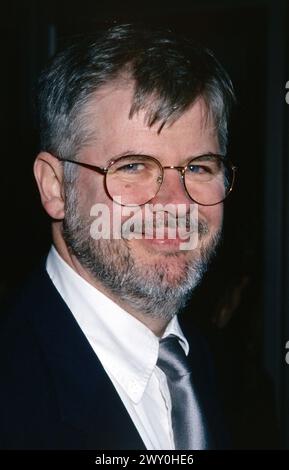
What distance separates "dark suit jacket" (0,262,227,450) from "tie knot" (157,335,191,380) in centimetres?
16

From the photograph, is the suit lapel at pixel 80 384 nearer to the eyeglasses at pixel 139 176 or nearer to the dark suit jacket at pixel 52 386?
the dark suit jacket at pixel 52 386

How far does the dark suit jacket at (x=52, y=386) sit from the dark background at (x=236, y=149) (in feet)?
3.66

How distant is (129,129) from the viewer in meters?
0.96

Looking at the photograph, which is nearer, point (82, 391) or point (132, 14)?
point (82, 391)

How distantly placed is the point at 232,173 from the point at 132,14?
1349mm

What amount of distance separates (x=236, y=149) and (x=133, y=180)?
1.32 metres

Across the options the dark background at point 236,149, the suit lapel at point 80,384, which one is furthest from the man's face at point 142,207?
the dark background at point 236,149

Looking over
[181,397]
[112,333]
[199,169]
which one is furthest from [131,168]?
[181,397]

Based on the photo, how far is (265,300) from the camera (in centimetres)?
226

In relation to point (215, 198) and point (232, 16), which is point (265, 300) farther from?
point (215, 198)

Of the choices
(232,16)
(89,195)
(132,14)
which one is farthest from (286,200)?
(89,195)

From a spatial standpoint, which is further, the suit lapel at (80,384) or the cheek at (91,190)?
the cheek at (91,190)

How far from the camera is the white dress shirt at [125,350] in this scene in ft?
3.18

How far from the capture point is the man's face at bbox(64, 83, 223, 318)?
965 millimetres
